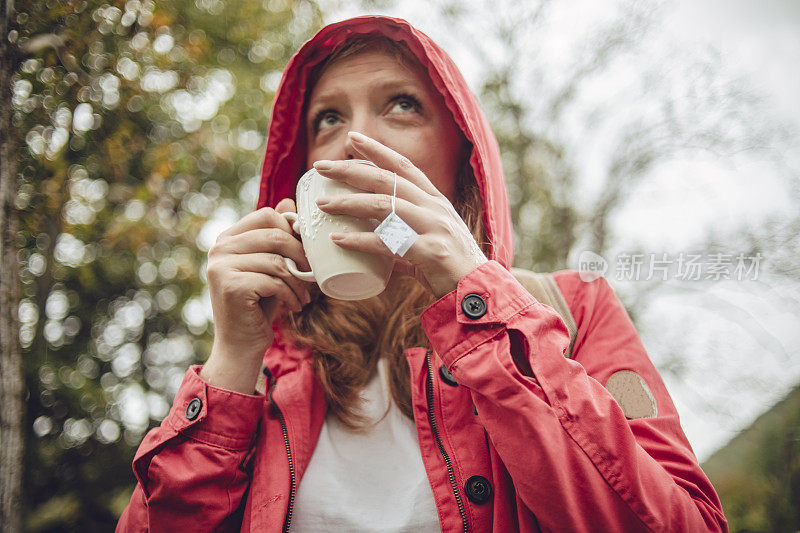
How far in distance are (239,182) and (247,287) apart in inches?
162

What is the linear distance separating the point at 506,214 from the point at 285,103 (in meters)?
0.98

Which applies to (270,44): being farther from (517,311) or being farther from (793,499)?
(793,499)

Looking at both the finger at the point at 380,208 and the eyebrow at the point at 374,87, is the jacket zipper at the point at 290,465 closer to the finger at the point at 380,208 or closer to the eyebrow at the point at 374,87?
the finger at the point at 380,208

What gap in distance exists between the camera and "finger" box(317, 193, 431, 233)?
1005mm

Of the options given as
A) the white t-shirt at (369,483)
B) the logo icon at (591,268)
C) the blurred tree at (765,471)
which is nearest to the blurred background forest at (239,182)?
the blurred tree at (765,471)

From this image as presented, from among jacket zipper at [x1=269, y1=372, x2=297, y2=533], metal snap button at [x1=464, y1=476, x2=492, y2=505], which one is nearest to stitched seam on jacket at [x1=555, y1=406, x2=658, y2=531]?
metal snap button at [x1=464, y1=476, x2=492, y2=505]

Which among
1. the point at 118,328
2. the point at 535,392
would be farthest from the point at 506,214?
the point at 118,328

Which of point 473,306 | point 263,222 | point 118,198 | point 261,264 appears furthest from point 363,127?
point 118,198

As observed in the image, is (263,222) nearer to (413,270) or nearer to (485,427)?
(413,270)

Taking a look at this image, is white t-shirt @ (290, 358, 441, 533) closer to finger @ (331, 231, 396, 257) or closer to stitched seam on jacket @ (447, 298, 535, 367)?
stitched seam on jacket @ (447, 298, 535, 367)

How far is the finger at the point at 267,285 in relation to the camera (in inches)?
49.5

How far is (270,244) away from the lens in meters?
1.27

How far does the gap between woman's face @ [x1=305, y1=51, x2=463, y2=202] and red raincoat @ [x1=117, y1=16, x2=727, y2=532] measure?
9cm

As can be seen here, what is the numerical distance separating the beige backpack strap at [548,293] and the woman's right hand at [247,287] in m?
0.69
